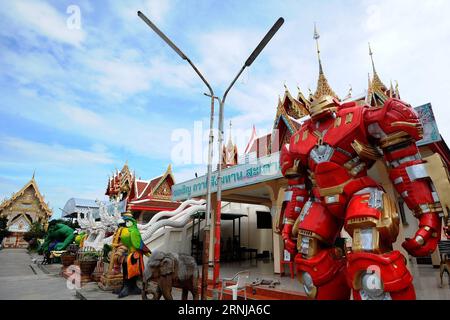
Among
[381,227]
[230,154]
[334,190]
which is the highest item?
[230,154]

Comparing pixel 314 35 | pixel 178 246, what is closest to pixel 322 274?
pixel 178 246

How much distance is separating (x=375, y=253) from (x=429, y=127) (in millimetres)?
3087

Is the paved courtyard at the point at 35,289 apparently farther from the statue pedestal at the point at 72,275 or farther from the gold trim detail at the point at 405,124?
the gold trim detail at the point at 405,124

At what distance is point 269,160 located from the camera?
7410mm

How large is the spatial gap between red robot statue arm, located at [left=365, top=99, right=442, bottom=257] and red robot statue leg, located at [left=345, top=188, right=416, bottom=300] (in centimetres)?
22

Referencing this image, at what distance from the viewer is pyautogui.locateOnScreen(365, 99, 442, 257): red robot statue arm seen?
9.36ft

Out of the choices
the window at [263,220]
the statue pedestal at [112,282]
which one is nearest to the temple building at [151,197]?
the window at [263,220]

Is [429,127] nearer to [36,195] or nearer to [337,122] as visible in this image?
[337,122]

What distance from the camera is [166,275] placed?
14.5 ft

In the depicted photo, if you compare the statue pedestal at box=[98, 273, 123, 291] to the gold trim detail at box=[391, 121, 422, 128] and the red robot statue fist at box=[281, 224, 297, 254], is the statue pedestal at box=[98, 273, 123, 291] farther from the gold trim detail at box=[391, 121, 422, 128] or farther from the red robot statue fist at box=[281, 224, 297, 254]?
the gold trim detail at box=[391, 121, 422, 128]

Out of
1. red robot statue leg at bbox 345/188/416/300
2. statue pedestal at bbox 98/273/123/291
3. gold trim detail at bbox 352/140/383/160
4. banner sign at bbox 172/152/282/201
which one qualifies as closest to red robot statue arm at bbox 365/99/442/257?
gold trim detail at bbox 352/140/383/160

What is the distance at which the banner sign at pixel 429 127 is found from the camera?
4.59 meters

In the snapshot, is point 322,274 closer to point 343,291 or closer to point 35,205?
point 343,291

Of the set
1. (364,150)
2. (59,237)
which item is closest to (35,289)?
(59,237)
